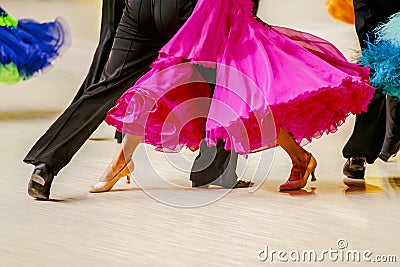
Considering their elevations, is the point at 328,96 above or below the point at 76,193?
above

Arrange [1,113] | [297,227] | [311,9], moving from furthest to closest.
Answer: [311,9] → [1,113] → [297,227]

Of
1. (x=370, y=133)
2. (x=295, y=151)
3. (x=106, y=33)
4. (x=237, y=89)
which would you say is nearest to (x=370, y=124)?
(x=370, y=133)

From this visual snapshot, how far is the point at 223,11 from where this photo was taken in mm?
2828

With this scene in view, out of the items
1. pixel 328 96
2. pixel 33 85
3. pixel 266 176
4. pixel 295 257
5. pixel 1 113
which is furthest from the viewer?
pixel 33 85

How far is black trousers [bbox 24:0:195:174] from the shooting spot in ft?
9.22

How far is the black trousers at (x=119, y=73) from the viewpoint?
2811mm

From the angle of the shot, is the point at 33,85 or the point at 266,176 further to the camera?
the point at 33,85

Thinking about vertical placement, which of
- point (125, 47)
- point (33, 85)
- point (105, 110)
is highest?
point (125, 47)

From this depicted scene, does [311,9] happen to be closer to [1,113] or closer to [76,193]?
[1,113]

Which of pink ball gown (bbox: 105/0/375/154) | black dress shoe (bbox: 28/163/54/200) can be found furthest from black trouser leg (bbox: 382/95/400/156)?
black dress shoe (bbox: 28/163/54/200)

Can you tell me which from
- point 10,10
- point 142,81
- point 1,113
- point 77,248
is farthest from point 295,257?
point 10,10

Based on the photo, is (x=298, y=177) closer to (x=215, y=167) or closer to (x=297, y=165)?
(x=297, y=165)

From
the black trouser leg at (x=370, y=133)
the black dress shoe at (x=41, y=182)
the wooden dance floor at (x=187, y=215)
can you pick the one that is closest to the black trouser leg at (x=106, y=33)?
the wooden dance floor at (x=187, y=215)

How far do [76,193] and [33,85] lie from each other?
3.49 metres
